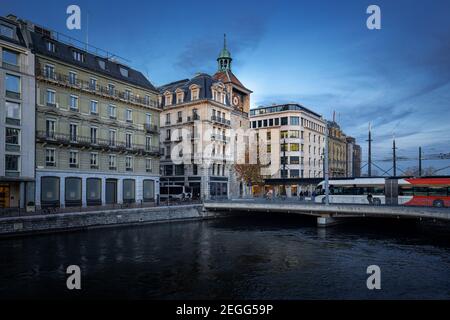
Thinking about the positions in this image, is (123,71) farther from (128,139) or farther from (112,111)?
(128,139)

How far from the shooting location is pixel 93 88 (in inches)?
1893

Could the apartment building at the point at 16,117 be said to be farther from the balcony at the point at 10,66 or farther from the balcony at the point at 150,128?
the balcony at the point at 150,128

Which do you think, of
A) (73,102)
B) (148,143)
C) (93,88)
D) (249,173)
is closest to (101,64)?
(93,88)

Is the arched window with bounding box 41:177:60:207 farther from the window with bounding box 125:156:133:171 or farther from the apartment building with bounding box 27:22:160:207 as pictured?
the window with bounding box 125:156:133:171

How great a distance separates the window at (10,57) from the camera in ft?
126

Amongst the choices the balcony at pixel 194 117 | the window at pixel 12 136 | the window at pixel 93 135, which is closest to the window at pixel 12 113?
the window at pixel 12 136

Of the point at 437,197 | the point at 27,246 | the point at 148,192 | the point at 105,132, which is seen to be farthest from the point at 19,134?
the point at 437,197

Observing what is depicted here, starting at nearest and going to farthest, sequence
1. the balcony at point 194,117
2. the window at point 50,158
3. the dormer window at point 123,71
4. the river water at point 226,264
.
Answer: the river water at point 226,264 < the window at point 50,158 < the dormer window at point 123,71 < the balcony at point 194,117

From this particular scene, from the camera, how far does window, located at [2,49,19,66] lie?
38.5 metres

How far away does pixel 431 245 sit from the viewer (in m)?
29.5

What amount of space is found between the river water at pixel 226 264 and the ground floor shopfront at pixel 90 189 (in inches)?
387

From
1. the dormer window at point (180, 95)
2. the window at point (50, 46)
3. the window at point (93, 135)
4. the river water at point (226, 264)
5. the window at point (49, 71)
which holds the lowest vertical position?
the river water at point (226, 264)

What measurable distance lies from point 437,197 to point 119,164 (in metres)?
41.2
